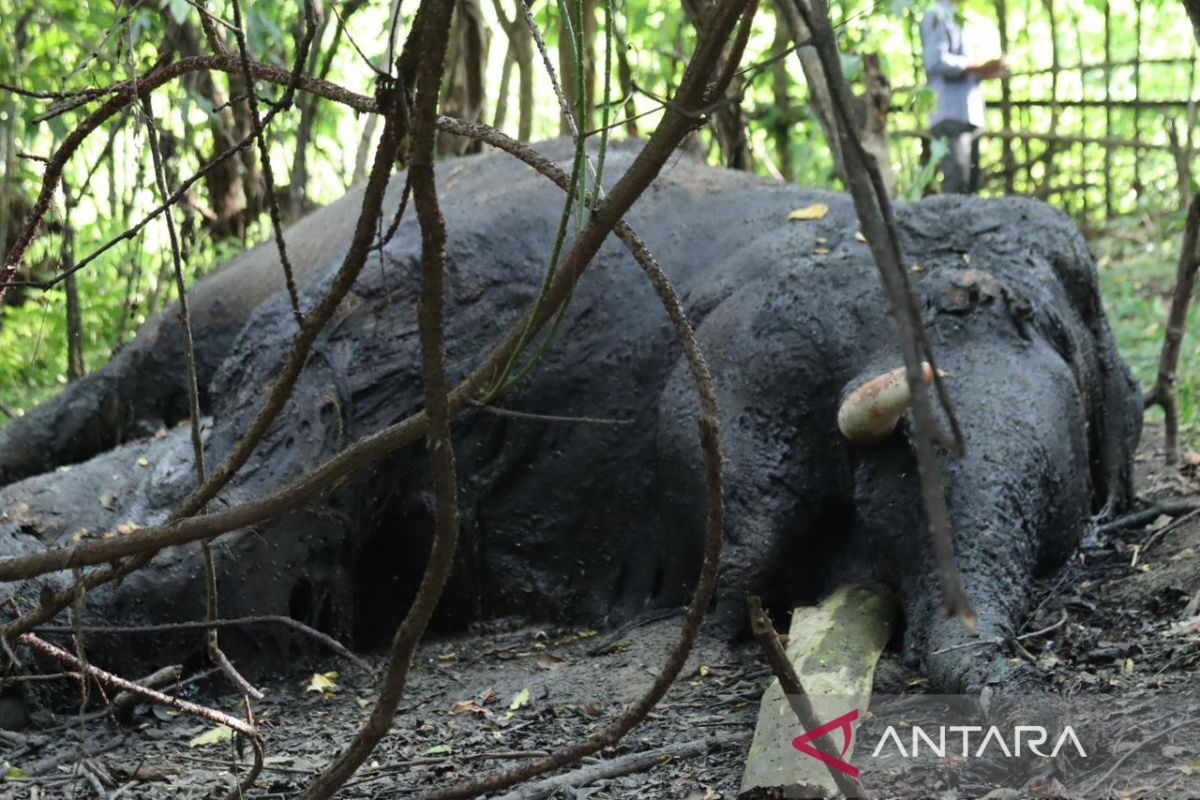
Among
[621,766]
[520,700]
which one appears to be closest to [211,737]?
[520,700]

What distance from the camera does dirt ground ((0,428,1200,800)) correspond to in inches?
100

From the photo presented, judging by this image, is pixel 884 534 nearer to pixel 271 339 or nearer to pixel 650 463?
pixel 650 463

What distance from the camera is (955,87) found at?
6.60 meters

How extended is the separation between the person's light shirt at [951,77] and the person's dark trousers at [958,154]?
0.04 meters

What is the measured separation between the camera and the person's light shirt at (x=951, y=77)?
6.58 meters

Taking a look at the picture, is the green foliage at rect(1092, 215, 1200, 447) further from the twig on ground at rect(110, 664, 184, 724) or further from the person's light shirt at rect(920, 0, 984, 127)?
the twig on ground at rect(110, 664, 184, 724)

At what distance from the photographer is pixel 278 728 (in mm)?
3344

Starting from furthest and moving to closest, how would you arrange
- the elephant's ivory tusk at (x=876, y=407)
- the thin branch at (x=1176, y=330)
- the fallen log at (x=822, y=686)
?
the thin branch at (x=1176, y=330) < the elephant's ivory tusk at (x=876, y=407) < the fallen log at (x=822, y=686)

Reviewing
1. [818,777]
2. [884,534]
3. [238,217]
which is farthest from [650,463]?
[238,217]

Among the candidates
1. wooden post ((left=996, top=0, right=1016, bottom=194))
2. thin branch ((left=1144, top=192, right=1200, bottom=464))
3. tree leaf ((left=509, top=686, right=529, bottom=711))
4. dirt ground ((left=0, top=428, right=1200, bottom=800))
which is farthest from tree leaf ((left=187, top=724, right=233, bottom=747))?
wooden post ((left=996, top=0, right=1016, bottom=194))

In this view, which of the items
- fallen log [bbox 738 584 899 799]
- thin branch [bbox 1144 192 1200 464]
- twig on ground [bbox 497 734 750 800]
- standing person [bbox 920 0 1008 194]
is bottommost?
twig on ground [bbox 497 734 750 800]

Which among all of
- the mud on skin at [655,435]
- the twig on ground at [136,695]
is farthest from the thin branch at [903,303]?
the twig on ground at [136,695]

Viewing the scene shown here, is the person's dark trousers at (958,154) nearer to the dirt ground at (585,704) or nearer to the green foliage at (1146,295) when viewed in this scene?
the green foliage at (1146,295)

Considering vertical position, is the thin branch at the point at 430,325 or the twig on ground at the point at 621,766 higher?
the thin branch at the point at 430,325
